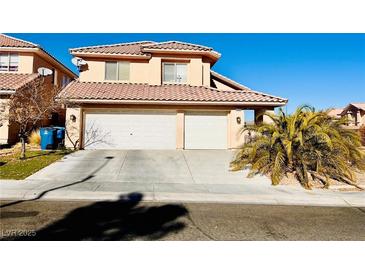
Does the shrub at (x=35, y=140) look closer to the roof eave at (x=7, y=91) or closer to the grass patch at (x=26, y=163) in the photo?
the grass patch at (x=26, y=163)

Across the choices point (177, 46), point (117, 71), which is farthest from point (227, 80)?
point (117, 71)

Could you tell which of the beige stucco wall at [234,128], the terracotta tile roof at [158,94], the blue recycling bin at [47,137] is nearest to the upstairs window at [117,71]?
the terracotta tile roof at [158,94]

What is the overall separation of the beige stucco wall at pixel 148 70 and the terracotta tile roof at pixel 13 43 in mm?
4292

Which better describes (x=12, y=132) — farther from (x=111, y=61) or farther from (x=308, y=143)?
(x=308, y=143)

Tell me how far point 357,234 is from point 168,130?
11255mm

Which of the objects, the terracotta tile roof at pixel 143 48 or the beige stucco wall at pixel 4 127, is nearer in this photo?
the beige stucco wall at pixel 4 127

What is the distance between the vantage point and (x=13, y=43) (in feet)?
59.3

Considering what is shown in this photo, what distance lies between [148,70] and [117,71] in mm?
1972

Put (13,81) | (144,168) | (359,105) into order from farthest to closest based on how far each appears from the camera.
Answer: (359,105)
(13,81)
(144,168)

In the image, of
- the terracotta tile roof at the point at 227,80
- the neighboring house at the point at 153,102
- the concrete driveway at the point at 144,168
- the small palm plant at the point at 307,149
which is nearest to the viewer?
the concrete driveway at the point at 144,168

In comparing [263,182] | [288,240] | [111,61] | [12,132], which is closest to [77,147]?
[12,132]

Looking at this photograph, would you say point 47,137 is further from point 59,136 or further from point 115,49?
point 115,49

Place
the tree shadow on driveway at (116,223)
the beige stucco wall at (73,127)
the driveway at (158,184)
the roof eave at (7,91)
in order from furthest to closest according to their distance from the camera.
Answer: the beige stucco wall at (73,127)
the roof eave at (7,91)
the driveway at (158,184)
the tree shadow on driveway at (116,223)

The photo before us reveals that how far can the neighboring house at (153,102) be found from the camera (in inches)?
573
